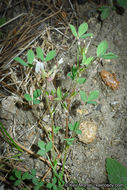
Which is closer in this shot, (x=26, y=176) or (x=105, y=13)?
(x=26, y=176)

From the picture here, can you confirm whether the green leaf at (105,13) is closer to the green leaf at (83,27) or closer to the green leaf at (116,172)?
the green leaf at (83,27)

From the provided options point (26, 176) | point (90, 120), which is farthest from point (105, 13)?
point (26, 176)

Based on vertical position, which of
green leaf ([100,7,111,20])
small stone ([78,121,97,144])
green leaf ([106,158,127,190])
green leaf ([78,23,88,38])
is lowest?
green leaf ([106,158,127,190])

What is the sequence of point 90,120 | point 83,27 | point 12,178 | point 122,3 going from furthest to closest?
point 122,3
point 90,120
point 12,178
point 83,27

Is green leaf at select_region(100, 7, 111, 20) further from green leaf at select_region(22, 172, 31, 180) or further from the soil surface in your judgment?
green leaf at select_region(22, 172, 31, 180)

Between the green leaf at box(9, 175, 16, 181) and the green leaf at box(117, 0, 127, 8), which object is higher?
the green leaf at box(117, 0, 127, 8)

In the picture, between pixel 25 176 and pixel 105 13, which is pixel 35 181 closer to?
pixel 25 176

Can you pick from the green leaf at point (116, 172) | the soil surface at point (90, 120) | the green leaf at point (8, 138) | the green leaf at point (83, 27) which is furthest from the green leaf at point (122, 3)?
the green leaf at point (8, 138)

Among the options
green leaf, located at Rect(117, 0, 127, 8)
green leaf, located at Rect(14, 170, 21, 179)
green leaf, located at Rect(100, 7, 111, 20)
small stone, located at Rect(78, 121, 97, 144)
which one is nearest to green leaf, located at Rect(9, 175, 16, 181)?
green leaf, located at Rect(14, 170, 21, 179)

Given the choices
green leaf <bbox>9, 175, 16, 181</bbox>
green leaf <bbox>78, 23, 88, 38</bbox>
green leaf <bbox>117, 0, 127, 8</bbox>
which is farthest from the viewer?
green leaf <bbox>117, 0, 127, 8</bbox>
